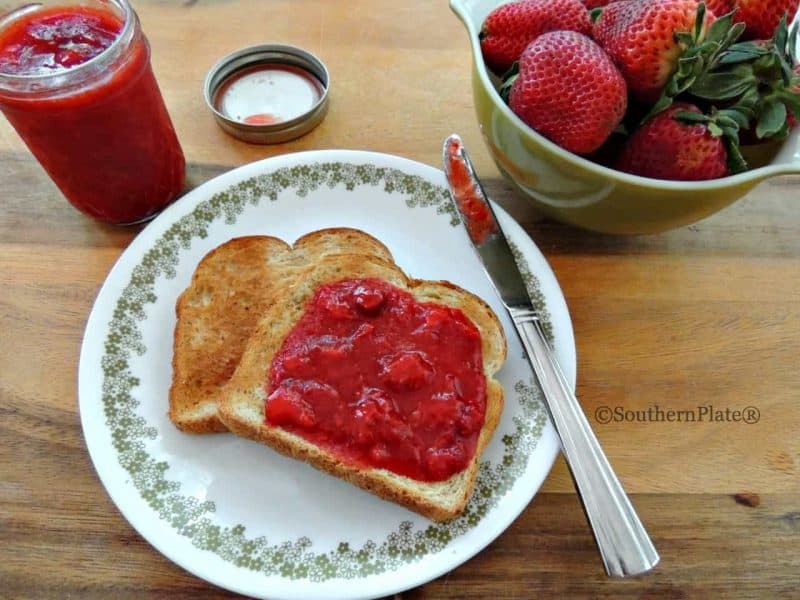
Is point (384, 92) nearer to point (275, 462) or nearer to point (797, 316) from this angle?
point (275, 462)

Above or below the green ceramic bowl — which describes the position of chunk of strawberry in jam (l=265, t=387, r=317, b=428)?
below

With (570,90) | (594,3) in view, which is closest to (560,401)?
(570,90)

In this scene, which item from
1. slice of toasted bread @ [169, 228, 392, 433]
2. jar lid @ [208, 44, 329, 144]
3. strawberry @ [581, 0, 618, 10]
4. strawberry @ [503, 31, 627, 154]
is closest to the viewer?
strawberry @ [503, 31, 627, 154]

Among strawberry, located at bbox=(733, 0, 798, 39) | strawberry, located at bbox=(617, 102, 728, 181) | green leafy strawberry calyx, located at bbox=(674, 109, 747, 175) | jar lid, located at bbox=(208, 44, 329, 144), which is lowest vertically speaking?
jar lid, located at bbox=(208, 44, 329, 144)

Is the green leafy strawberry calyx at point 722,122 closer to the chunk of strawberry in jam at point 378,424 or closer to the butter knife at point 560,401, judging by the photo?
the butter knife at point 560,401

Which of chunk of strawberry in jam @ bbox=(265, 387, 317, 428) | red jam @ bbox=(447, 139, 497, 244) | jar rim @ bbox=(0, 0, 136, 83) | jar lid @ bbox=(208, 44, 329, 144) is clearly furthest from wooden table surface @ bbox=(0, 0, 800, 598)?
jar rim @ bbox=(0, 0, 136, 83)

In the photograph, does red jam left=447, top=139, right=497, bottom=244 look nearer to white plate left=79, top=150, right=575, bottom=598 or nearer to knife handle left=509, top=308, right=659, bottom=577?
white plate left=79, top=150, right=575, bottom=598

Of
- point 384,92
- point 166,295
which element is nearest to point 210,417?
point 166,295
